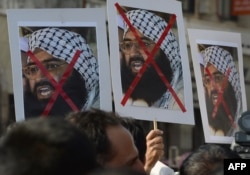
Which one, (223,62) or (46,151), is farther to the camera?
(223,62)

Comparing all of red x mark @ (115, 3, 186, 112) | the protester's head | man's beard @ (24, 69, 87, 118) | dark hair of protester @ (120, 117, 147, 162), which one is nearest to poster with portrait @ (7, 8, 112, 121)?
man's beard @ (24, 69, 87, 118)

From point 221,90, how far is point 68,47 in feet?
4.98

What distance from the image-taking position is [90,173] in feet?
5.90

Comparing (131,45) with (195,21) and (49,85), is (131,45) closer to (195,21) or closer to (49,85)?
(49,85)

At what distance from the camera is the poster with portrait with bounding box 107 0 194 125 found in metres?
4.51

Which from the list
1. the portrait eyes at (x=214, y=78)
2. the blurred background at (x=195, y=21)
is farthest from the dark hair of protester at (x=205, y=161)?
the blurred background at (x=195, y=21)

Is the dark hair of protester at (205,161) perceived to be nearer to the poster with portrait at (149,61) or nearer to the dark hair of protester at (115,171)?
the poster with portrait at (149,61)

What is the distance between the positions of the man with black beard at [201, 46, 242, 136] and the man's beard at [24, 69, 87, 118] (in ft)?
4.34

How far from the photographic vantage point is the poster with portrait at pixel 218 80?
540 centimetres

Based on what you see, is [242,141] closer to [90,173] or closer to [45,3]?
[90,173]

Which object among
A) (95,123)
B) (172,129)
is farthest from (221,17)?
(95,123)

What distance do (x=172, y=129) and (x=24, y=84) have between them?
539 inches

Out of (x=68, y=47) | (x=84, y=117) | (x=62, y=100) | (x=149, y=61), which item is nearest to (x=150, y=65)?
(x=149, y=61)

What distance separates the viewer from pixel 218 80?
18.2ft
